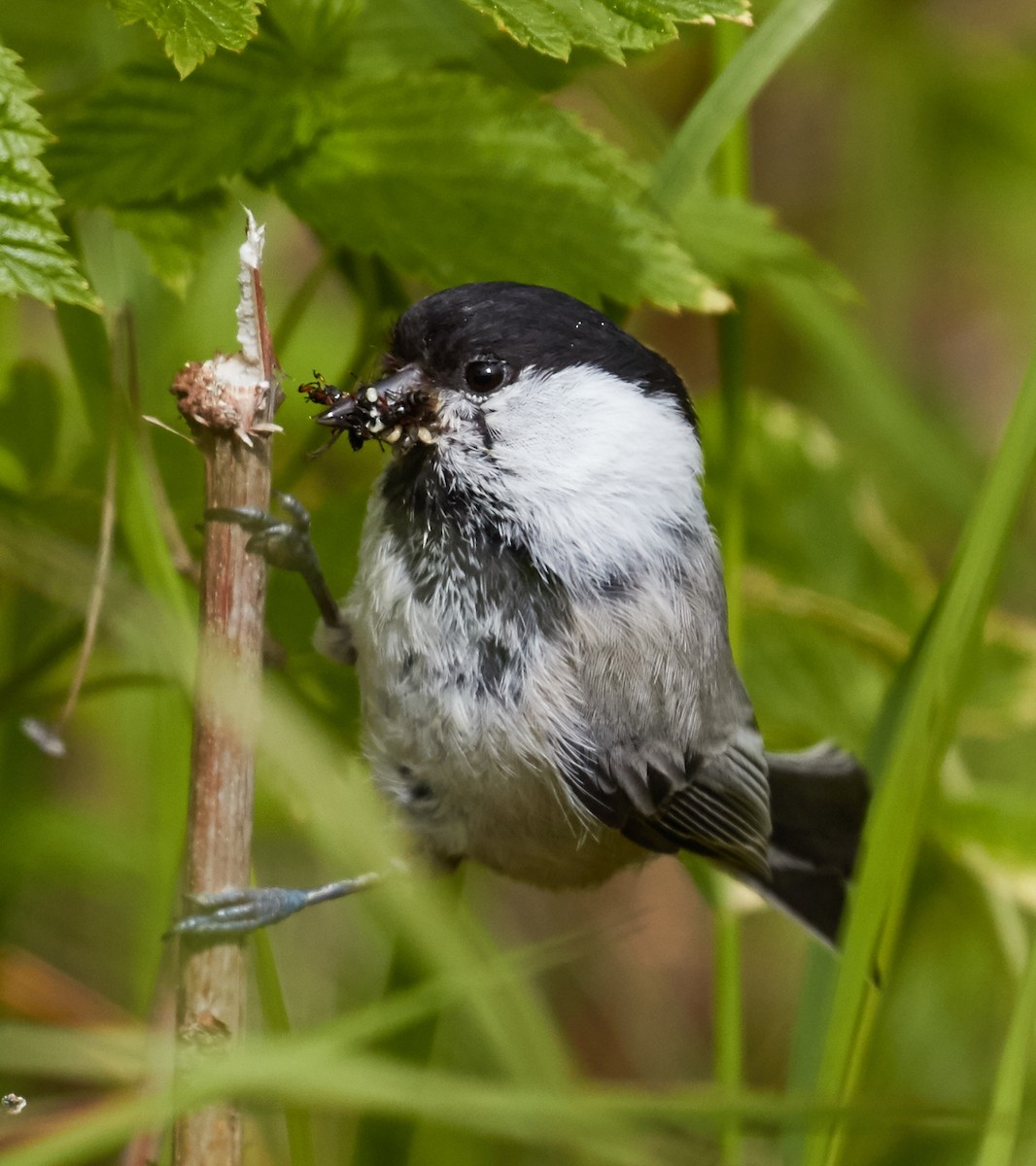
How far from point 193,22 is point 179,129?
0.20m

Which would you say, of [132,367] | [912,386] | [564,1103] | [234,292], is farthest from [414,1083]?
[912,386]

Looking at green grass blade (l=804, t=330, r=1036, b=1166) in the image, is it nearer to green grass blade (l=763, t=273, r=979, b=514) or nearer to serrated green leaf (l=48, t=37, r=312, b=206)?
green grass blade (l=763, t=273, r=979, b=514)

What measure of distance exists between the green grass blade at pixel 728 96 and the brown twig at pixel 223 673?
0.35 metres

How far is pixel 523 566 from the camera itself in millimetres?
933

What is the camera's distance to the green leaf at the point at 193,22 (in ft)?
2.31

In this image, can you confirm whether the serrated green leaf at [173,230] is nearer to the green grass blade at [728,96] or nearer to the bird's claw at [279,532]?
the bird's claw at [279,532]

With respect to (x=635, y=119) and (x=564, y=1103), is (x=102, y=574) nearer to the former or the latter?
(x=564, y=1103)

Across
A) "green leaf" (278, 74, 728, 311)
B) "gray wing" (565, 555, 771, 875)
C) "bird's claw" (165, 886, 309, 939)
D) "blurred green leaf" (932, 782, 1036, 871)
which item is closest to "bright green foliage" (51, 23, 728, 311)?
"green leaf" (278, 74, 728, 311)

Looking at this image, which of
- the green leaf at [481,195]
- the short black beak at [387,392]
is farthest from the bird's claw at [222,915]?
the green leaf at [481,195]

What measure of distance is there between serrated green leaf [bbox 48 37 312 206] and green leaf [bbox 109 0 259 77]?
156 millimetres

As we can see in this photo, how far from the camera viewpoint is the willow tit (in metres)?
0.92

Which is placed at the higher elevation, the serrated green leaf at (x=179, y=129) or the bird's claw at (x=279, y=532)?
the serrated green leaf at (x=179, y=129)

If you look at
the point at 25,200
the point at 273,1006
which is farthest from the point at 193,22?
the point at 273,1006

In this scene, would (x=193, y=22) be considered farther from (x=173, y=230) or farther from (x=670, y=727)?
(x=670, y=727)
